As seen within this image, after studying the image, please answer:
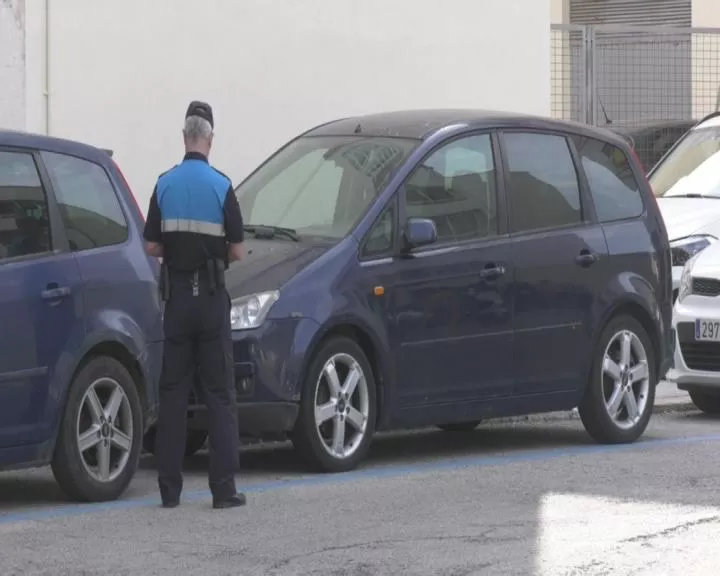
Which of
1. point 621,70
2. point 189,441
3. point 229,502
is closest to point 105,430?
point 229,502

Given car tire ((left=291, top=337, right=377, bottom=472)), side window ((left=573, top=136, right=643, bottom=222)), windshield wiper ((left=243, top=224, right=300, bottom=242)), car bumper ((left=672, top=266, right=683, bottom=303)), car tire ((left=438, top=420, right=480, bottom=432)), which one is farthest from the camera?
car bumper ((left=672, top=266, right=683, bottom=303))

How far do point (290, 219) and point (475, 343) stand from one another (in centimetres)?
121

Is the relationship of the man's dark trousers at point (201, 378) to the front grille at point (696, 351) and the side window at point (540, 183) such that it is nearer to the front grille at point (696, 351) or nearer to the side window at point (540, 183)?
the side window at point (540, 183)

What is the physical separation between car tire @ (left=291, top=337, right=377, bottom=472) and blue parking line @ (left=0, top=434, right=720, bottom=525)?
0.10 meters

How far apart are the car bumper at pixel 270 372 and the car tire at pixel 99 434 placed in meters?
0.69

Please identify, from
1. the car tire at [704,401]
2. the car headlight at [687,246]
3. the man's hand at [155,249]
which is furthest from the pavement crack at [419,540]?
the car headlight at [687,246]

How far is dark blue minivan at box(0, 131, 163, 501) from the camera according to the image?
8977mm

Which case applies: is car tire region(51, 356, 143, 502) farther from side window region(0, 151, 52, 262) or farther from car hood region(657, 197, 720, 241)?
car hood region(657, 197, 720, 241)

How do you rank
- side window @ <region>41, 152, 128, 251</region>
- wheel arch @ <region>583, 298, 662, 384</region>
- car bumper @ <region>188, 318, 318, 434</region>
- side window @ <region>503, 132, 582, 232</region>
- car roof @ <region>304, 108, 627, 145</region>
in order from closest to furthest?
side window @ <region>41, 152, 128, 251</region>, car bumper @ <region>188, 318, 318, 434</region>, car roof @ <region>304, 108, 627, 145</region>, side window @ <region>503, 132, 582, 232</region>, wheel arch @ <region>583, 298, 662, 384</region>

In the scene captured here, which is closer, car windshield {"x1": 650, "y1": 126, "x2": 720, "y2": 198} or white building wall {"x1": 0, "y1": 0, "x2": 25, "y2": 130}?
white building wall {"x1": 0, "y1": 0, "x2": 25, "y2": 130}

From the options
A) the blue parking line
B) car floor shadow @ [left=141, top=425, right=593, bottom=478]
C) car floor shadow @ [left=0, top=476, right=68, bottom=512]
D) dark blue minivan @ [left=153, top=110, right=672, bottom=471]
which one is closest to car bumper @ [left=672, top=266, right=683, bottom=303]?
car floor shadow @ [left=141, top=425, right=593, bottom=478]

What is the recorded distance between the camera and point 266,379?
10.1 meters

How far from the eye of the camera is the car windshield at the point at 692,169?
16328mm

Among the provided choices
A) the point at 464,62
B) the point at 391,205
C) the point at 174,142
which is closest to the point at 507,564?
the point at 391,205
